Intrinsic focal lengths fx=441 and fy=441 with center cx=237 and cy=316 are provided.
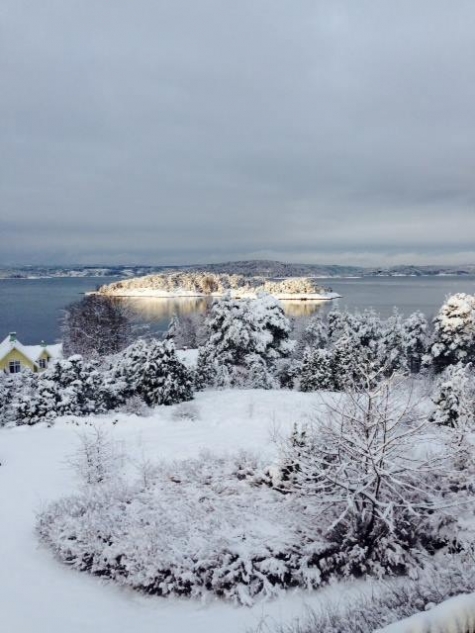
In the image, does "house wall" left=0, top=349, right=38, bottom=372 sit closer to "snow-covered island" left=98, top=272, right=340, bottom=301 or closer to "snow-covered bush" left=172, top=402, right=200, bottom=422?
"snow-covered bush" left=172, top=402, right=200, bottom=422

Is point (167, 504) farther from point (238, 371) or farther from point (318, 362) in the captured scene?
point (238, 371)

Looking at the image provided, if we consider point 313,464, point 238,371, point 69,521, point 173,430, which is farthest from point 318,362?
point 69,521

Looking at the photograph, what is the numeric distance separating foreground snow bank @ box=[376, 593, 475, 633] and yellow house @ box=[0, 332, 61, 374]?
109ft

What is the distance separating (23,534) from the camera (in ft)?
27.8

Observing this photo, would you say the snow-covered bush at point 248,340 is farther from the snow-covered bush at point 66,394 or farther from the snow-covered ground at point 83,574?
the snow-covered ground at point 83,574

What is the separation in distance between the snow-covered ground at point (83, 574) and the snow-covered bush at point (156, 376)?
7.47 ft

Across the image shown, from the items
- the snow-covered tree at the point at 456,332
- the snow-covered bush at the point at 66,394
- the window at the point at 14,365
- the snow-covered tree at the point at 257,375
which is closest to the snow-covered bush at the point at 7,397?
the snow-covered bush at the point at 66,394

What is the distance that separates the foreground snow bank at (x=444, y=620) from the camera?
9.76ft

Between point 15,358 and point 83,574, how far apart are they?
98.0 ft

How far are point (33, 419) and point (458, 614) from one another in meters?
16.2

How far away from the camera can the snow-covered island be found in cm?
13900

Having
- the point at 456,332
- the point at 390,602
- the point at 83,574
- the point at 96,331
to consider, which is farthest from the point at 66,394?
the point at 456,332

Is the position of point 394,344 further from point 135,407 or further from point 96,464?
point 96,464

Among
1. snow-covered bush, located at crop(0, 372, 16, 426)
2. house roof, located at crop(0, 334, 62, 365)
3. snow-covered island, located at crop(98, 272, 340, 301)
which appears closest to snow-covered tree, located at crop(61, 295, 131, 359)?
house roof, located at crop(0, 334, 62, 365)
